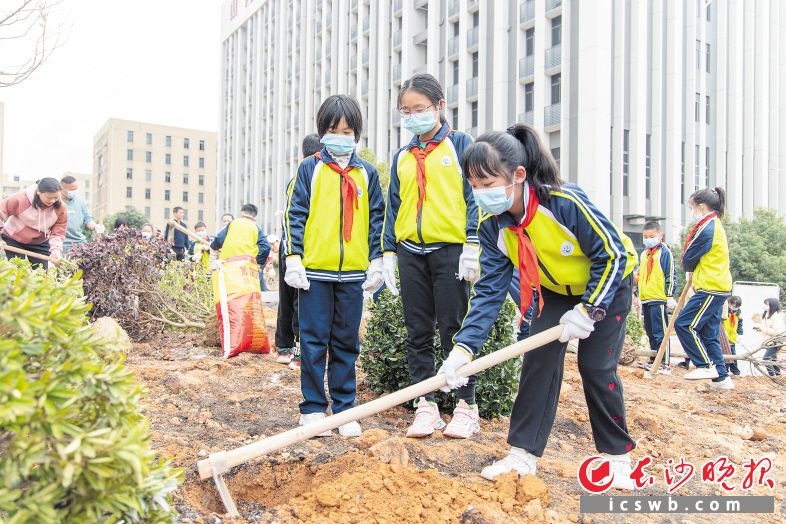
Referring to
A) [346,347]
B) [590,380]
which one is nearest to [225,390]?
[346,347]

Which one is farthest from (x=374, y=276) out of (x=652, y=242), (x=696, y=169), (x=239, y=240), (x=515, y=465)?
(x=696, y=169)

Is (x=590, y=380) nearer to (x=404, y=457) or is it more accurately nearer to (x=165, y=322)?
(x=404, y=457)

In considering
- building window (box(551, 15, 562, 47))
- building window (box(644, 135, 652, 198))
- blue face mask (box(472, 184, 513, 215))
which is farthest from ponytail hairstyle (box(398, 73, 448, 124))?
building window (box(644, 135, 652, 198))

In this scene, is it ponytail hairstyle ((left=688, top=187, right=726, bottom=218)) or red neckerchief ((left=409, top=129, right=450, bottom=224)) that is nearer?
red neckerchief ((left=409, top=129, right=450, bottom=224))

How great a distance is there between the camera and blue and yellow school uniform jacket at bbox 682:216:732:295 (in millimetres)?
6180

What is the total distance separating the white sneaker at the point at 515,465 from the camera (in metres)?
2.72

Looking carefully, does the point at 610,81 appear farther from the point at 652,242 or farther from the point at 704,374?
the point at 704,374

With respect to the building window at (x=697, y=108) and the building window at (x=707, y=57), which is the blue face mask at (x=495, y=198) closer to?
the building window at (x=697, y=108)

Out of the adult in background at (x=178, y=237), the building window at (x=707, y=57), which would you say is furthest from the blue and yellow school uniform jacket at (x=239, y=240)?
the building window at (x=707, y=57)

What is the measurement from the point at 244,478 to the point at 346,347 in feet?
3.11

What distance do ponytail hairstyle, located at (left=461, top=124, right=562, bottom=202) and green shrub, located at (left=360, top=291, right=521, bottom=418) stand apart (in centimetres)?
117

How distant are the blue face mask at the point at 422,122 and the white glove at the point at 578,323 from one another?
1.36 metres

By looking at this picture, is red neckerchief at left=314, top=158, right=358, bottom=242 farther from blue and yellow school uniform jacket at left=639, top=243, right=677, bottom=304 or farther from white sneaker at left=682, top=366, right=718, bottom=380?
blue and yellow school uniform jacket at left=639, top=243, right=677, bottom=304

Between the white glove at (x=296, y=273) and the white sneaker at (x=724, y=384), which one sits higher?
the white glove at (x=296, y=273)
